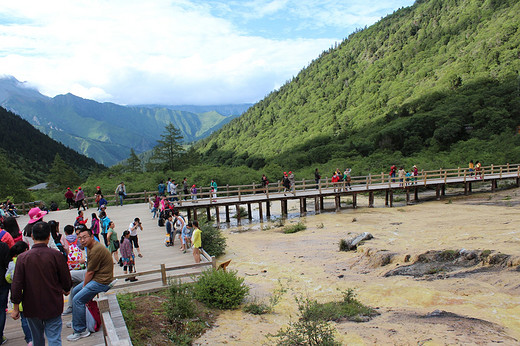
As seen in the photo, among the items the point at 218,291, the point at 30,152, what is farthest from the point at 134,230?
the point at 30,152

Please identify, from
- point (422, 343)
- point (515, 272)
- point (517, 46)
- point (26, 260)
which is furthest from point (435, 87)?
point (26, 260)

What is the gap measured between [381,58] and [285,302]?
409 ft

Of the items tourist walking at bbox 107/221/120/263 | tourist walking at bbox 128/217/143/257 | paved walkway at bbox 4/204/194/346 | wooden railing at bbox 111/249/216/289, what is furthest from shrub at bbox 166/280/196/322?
tourist walking at bbox 128/217/143/257

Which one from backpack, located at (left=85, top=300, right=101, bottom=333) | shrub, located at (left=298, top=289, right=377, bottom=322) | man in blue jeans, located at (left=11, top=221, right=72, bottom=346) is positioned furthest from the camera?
shrub, located at (left=298, top=289, right=377, bottom=322)

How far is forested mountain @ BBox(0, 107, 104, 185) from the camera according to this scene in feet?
326

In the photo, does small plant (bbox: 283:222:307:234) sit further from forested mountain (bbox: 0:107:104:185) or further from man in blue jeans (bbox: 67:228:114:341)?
forested mountain (bbox: 0:107:104:185)

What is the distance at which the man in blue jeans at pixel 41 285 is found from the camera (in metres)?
4.81

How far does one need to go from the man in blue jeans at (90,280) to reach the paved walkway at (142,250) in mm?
295

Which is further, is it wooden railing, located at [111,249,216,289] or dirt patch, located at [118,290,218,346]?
wooden railing, located at [111,249,216,289]

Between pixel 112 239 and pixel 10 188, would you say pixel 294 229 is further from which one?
pixel 10 188

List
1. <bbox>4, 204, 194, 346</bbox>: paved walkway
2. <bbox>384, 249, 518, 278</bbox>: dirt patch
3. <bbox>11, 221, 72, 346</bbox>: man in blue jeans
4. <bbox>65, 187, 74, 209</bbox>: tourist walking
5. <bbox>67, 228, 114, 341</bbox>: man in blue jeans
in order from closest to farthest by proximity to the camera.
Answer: <bbox>11, 221, 72, 346</bbox>: man in blue jeans
<bbox>67, 228, 114, 341</bbox>: man in blue jeans
<bbox>4, 204, 194, 346</bbox>: paved walkway
<bbox>384, 249, 518, 278</bbox>: dirt patch
<bbox>65, 187, 74, 209</bbox>: tourist walking

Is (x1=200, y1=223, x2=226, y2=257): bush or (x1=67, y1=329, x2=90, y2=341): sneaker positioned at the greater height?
(x1=67, y1=329, x2=90, y2=341): sneaker

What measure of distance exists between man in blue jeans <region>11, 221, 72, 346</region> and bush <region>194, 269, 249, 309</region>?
5.24 metres

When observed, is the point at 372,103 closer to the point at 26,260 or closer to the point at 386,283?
the point at 386,283
